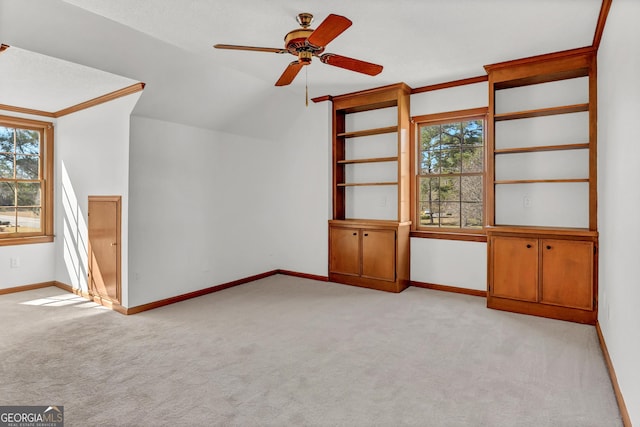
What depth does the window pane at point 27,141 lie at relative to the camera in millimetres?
5020

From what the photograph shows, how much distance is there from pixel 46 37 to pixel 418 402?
154 inches

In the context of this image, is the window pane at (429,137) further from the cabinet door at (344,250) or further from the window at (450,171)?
the cabinet door at (344,250)

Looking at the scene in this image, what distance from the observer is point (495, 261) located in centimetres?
405

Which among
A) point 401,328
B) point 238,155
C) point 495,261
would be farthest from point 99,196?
point 495,261

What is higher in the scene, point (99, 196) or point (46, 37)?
point (46, 37)

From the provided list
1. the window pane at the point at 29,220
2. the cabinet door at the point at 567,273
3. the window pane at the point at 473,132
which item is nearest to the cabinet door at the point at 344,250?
the window pane at the point at 473,132

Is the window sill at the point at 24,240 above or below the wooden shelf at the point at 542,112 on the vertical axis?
below

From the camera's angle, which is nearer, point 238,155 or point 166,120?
point 166,120

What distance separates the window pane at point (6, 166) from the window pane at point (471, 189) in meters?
6.10

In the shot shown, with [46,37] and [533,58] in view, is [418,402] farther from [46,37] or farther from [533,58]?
[46,37]

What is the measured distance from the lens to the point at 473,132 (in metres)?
A: 4.69

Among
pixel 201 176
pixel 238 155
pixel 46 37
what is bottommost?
pixel 201 176

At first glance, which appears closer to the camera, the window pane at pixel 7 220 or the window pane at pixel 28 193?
the window pane at pixel 7 220

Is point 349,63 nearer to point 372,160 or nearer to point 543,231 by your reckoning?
point 372,160
